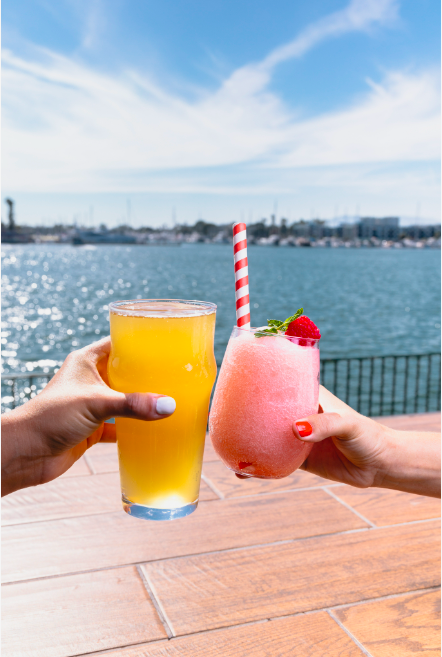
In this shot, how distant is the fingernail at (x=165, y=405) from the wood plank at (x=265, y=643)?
92 cm

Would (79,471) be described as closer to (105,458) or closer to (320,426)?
(105,458)

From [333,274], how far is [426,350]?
4298 cm

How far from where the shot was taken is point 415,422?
12.9ft

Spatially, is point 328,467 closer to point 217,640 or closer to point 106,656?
point 217,640

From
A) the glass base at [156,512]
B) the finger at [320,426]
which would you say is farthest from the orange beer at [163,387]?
the finger at [320,426]

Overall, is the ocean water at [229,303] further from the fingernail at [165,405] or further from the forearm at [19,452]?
the fingernail at [165,405]

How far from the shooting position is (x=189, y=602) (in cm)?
184

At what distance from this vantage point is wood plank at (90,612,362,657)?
1.60m

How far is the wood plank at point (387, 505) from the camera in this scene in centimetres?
249

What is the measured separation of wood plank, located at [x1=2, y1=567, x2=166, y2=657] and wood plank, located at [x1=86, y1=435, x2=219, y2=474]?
38.0 inches

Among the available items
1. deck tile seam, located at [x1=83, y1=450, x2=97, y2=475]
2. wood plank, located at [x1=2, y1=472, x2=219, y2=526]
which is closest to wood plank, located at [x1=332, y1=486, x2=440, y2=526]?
wood plank, located at [x1=2, y1=472, x2=219, y2=526]

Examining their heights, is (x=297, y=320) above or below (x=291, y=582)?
above

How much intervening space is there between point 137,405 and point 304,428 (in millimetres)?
392

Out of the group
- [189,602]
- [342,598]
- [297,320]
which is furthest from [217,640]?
[297,320]
